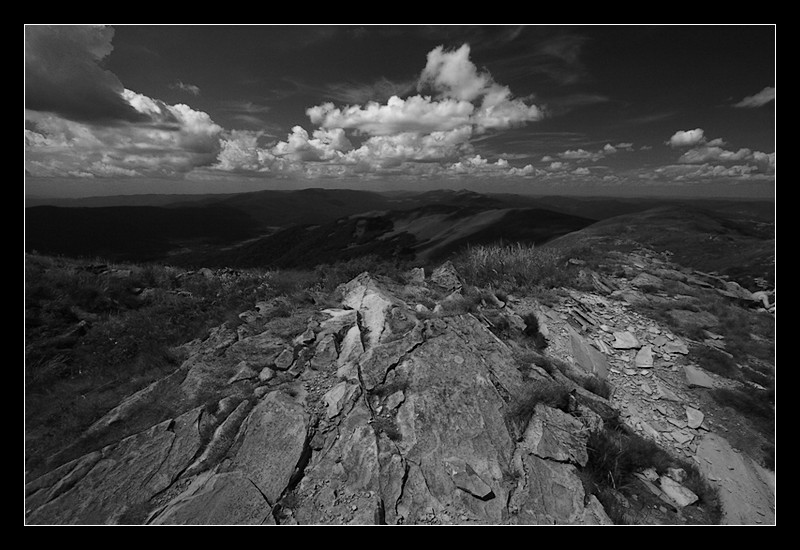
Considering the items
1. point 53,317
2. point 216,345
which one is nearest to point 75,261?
point 53,317

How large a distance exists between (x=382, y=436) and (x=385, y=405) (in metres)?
0.83

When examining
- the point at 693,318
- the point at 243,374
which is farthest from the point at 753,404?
the point at 243,374

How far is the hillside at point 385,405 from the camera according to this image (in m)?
5.67

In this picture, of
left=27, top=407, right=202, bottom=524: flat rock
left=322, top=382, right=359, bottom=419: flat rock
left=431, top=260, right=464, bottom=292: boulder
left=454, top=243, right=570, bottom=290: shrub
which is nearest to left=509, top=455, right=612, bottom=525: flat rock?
left=322, top=382, right=359, bottom=419: flat rock

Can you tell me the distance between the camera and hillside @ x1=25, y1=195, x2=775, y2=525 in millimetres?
5668

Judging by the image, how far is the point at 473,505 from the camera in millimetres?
5570

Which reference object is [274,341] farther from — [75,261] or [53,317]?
[75,261]

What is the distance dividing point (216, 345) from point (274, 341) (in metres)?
1.73

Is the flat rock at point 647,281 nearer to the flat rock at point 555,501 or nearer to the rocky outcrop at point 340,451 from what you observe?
the rocky outcrop at point 340,451

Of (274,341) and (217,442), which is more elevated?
(274,341)

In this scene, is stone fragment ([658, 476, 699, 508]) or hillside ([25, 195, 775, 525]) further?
stone fragment ([658, 476, 699, 508])

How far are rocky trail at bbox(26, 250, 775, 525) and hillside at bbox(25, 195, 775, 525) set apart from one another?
4 centimetres

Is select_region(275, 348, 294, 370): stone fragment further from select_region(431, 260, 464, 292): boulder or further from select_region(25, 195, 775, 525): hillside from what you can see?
select_region(431, 260, 464, 292): boulder

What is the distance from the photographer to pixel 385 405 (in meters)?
7.40
